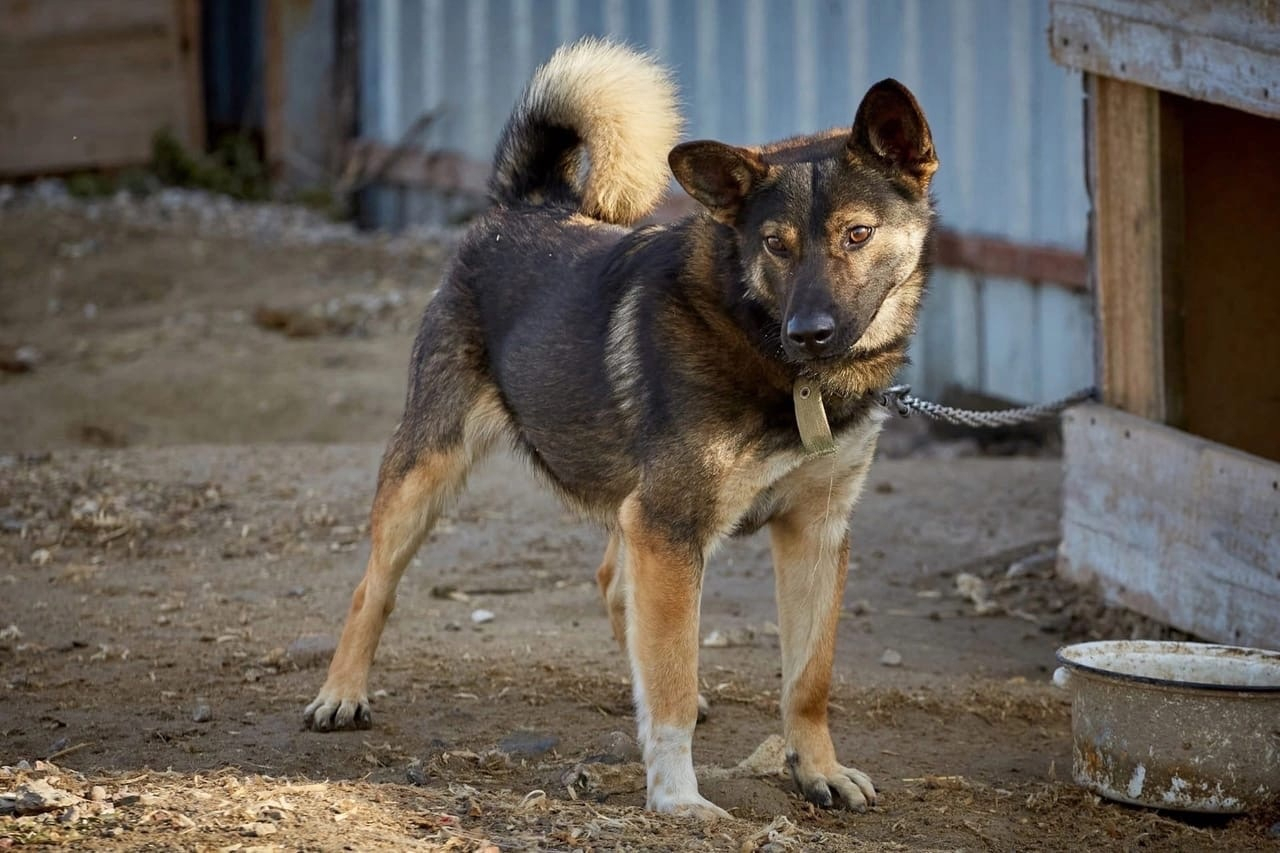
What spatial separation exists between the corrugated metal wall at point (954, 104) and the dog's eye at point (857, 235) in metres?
3.75

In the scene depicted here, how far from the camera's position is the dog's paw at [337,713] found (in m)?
4.45

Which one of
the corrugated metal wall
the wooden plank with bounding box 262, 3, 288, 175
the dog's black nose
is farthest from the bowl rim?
the wooden plank with bounding box 262, 3, 288, 175

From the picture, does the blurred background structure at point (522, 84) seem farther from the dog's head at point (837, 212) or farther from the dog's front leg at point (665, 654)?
the dog's front leg at point (665, 654)

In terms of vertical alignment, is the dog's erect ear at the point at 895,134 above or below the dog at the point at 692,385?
above

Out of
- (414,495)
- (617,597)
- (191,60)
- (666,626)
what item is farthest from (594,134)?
(191,60)

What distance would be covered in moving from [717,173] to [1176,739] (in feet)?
5.68

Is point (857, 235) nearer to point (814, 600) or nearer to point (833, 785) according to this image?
point (814, 600)

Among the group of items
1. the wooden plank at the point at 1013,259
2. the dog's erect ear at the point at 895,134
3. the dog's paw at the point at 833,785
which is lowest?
the dog's paw at the point at 833,785

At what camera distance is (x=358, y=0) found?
39.1 ft

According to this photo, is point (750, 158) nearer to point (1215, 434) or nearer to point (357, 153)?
point (1215, 434)

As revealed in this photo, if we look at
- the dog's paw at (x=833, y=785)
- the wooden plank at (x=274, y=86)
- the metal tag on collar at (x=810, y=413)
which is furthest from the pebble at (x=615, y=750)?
the wooden plank at (x=274, y=86)

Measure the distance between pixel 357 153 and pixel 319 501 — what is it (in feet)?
20.3

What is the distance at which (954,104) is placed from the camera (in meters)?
7.87

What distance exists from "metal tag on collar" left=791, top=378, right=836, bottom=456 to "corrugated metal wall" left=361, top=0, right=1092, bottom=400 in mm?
3851
